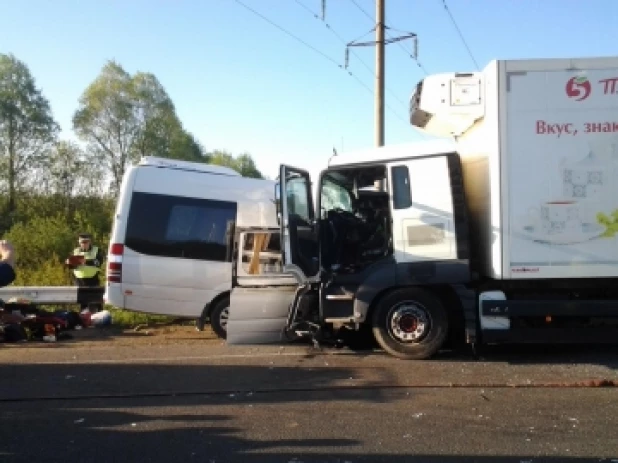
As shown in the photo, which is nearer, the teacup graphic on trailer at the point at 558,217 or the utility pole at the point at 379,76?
the teacup graphic on trailer at the point at 558,217

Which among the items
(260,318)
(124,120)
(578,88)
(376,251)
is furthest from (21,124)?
(578,88)

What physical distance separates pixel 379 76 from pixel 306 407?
10544 mm

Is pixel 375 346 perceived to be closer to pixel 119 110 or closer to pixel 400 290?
pixel 400 290

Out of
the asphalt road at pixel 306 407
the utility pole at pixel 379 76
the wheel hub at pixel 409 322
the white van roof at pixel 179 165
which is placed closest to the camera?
the asphalt road at pixel 306 407

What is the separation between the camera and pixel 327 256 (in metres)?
8.62

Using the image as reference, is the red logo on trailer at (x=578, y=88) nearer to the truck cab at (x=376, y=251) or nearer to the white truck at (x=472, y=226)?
the white truck at (x=472, y=226)

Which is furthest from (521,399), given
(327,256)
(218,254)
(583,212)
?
(218,254)

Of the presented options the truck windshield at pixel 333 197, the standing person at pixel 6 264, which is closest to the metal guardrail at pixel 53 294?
the standing person at pixel 6 264

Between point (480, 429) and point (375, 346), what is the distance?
3622 mm

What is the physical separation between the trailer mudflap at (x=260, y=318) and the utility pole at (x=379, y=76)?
7.05m

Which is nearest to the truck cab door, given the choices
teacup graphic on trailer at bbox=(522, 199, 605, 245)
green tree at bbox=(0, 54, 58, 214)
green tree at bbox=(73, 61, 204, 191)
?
teacup graphic on trailer at bbox=(522, 199, 605, 245)

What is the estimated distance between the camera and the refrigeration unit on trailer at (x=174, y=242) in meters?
10.5

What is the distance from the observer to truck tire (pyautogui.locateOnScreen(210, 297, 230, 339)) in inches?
414

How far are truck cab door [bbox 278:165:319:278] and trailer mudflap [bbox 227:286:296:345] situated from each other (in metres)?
0.69
